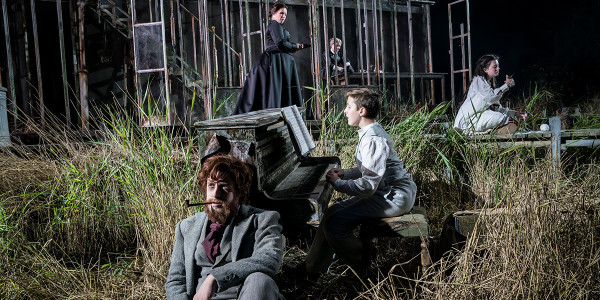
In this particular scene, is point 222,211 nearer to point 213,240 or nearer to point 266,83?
point 213,240

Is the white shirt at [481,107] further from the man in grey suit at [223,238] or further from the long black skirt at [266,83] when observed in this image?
the man in grey suit at [223,238]

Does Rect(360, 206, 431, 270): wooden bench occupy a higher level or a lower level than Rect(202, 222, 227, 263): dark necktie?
lower

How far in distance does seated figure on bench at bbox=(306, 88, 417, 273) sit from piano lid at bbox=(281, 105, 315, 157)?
523 millimetres

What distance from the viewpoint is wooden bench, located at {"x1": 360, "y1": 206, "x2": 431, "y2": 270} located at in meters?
2.75

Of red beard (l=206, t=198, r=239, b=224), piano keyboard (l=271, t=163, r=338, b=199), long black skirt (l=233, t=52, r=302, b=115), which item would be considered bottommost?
piano keyboard (l=271, t=163, r=338, b=199)

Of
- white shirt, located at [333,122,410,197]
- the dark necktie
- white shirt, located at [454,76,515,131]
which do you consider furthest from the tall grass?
white shirt, located at [454,76,515,131]

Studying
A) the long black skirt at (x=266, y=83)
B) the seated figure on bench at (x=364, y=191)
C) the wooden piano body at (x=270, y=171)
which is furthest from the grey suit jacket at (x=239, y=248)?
the long black skirt at (x=266, y=83)

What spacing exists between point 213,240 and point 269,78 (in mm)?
3921

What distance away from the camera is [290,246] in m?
3.57

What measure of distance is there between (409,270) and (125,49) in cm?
814

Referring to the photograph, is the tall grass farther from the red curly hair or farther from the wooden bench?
the wooden bench

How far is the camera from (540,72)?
12.8 meters

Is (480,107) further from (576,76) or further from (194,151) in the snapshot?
(576,76)

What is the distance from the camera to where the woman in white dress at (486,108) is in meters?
5.54
